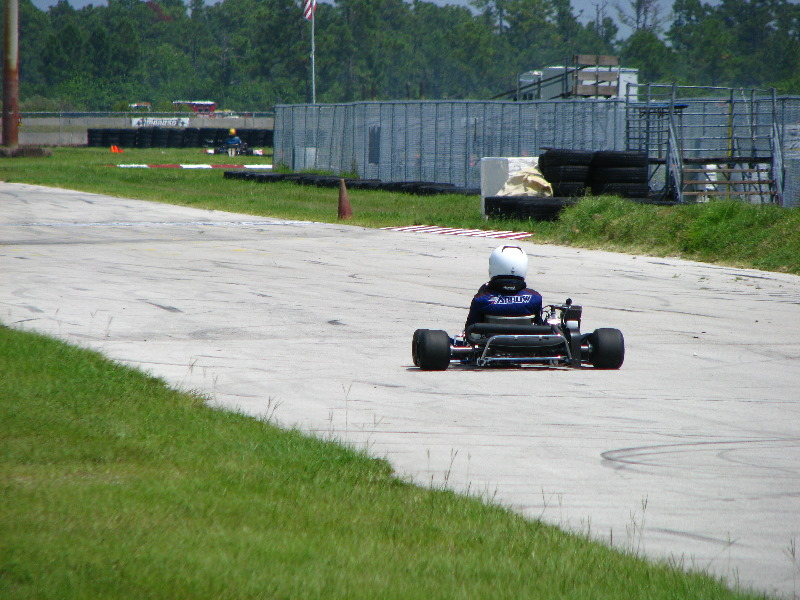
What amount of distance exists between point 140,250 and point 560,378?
9.58m

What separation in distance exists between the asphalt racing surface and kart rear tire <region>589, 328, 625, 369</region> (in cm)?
11

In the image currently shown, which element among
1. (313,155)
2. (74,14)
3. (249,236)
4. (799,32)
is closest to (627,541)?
(249,236)

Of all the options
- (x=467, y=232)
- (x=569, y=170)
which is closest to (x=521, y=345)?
(x=467, y=232)

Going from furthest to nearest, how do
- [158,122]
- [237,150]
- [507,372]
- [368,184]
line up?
[158,122] → [237,150] → [368,184] → [507,372]

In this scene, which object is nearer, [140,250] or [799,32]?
[140,250]

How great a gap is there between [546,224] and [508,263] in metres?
11.6

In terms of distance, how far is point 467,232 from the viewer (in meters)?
19.2

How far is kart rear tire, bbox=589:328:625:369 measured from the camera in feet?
25.9

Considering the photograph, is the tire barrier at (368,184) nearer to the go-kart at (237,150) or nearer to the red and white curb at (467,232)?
the red and white curb at (467,232)

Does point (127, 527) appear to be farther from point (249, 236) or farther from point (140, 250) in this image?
point (249, 236)

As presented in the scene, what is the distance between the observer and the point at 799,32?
117m

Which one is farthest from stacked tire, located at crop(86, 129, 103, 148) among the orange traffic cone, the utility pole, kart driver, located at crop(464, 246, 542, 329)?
kart driver, located at crop(464, 246, 542, 329)

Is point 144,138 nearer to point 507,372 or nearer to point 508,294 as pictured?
point 508,294

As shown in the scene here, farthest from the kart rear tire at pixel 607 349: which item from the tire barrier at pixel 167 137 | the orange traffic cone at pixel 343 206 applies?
the tire barrier at pixel 167 137
